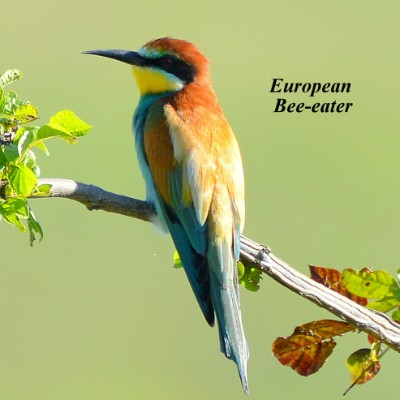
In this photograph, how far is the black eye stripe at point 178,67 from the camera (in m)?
3.25

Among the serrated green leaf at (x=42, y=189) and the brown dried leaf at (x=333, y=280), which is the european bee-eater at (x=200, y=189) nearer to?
the brown dried leaf at (x=333, y=280)

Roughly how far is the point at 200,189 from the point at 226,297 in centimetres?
30

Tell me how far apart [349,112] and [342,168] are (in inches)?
32.4

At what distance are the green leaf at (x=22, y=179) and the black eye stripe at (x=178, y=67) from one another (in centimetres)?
137

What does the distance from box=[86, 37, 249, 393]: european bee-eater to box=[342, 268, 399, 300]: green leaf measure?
1.05ft

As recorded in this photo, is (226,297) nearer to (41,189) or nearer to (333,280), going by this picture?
(333,280)

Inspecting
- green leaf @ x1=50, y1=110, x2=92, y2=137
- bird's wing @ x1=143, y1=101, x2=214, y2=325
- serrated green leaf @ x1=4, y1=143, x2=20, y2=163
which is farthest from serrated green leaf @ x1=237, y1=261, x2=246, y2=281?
serrated green leaf @ x1=4, y1=143, x2=20, y2=163

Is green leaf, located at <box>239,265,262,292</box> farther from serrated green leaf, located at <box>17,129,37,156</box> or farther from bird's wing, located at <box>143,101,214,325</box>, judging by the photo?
serrated green leaf, located at <box>17,129,37,156</box>

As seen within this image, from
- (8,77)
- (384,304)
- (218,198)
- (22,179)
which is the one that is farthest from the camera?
(218,198)

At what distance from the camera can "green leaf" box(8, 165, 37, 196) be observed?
75.5 inches

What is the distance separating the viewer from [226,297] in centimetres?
256

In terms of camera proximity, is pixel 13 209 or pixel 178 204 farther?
pixel 178 204

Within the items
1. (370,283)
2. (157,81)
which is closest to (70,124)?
(370,283)

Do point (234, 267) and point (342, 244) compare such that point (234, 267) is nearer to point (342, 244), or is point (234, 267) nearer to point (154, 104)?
point (154, 104)
